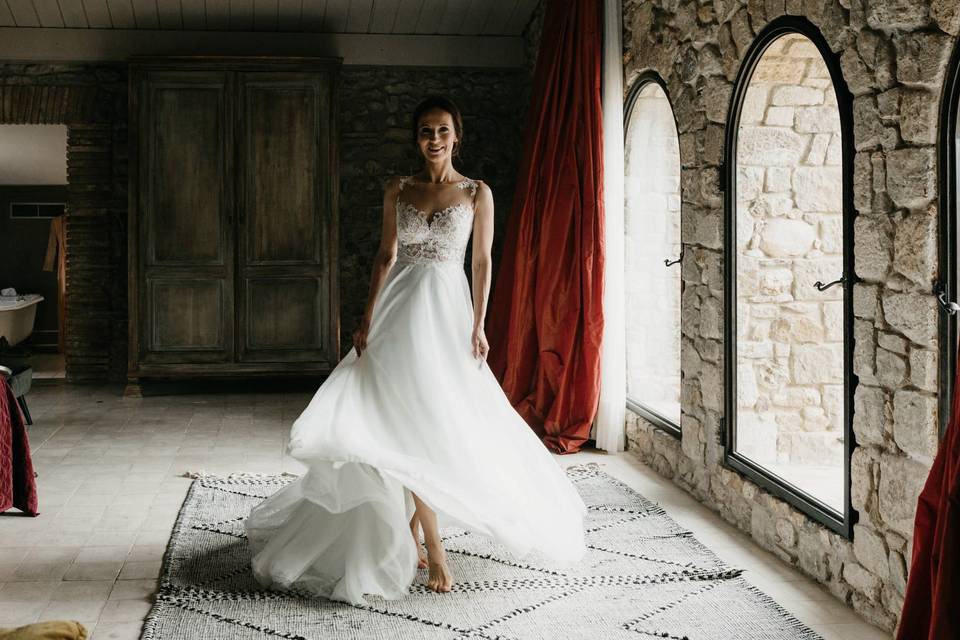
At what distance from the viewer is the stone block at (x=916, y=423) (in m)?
2.15

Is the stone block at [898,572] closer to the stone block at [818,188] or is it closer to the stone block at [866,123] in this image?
the stone block at [866,123]

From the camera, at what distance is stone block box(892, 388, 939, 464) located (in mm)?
2150

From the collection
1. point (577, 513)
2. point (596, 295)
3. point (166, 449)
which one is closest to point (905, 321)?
point (577, 513)

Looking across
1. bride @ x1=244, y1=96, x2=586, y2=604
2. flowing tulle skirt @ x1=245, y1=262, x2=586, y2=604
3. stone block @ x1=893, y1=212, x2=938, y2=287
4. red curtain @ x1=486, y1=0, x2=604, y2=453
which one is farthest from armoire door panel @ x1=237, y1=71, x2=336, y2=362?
stone block @ x1=893, y1=212, x2=938, y2=287

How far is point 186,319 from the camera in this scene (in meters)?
6.38

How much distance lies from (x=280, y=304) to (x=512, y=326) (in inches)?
81.5

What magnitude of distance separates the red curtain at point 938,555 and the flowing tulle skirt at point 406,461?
3.67 feet

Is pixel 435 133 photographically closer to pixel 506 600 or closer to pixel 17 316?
pixel 506 600

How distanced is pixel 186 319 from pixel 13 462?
9.82 ft

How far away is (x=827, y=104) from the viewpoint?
3.43 metres

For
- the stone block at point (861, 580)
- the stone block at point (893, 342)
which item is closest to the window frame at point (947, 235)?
the stone block at point (893, 342)

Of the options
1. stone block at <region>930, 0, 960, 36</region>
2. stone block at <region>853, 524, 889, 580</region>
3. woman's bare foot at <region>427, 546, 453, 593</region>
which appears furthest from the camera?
woman's bare foot at <region>427, 546, 453, 593</region>

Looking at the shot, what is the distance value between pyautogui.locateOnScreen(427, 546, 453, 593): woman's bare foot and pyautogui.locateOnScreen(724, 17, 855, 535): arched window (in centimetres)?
121

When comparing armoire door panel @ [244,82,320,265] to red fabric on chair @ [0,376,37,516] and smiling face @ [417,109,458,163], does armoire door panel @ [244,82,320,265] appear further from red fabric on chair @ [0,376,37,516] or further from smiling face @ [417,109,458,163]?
smiling face @ [417,109,458,163]
